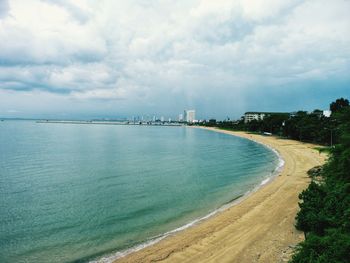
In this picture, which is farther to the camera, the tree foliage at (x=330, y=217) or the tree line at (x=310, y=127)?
the tree line at (x=310, y=127)

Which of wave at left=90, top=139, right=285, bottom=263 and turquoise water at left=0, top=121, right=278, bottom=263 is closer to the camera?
wave at left=90, top=139, right=285, bottom=263

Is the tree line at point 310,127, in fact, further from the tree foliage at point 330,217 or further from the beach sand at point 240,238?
the beach sand at point 240,238

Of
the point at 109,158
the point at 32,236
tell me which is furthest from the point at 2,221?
the point at 109,158

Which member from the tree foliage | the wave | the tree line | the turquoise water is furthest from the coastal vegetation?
the tree line

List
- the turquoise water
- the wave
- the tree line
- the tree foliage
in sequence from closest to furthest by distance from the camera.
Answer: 1. the tree foliage
2. the wave
3. the turquoise water
4. the tree line

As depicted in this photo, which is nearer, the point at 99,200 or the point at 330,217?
the point at 330,217

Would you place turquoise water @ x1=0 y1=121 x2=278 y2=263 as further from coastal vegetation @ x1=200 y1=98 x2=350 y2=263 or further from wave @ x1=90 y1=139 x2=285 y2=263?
coastal vegetation @ x1=200 y1=98 x2=350 y2=263

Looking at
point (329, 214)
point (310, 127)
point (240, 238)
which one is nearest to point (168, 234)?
point (240, 238)

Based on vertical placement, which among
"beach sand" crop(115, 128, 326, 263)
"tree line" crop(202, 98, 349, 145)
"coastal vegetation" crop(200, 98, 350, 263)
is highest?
"tree line" crop(202, 98, 349, 145)

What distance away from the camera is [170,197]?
1164 inches

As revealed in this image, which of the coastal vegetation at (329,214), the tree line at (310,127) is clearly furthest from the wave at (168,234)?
the tree line at (310,127)

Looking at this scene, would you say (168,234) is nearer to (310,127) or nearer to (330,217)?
(330,217)

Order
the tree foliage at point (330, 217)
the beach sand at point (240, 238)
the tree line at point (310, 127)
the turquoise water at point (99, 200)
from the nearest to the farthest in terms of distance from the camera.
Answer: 1. the tree foliage at point (330, 217)
2. the beach sand at point (240, 238)
3. the turquoise water at point (99, 200)
4. the tree line at point (310, 127)

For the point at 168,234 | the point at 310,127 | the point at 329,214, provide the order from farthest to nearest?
1. the point at 310,127
2. the point at 168,234
3. the point at 329,214
